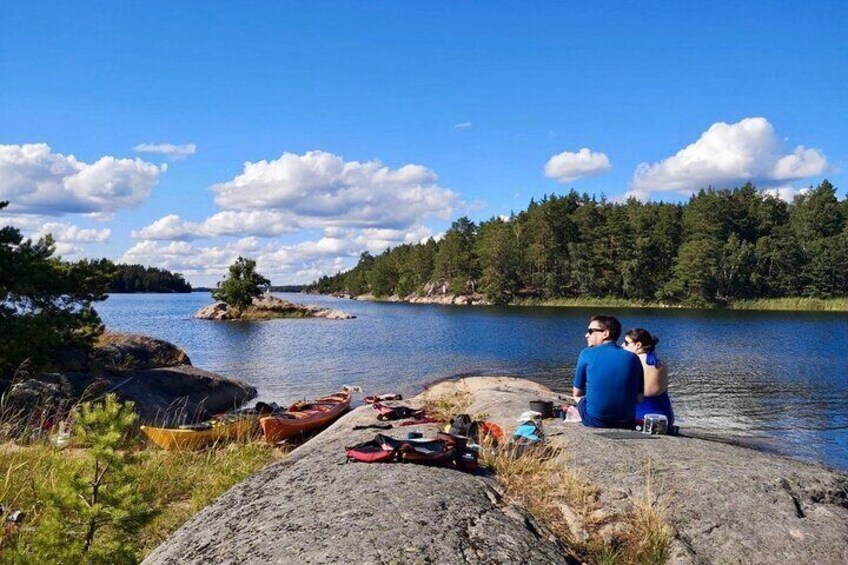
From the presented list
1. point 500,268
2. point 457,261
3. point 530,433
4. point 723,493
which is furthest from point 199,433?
point 457,261

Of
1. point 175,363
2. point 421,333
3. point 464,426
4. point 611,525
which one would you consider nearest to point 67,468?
point 611,525

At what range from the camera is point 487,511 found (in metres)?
4.74

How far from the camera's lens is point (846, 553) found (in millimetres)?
5074

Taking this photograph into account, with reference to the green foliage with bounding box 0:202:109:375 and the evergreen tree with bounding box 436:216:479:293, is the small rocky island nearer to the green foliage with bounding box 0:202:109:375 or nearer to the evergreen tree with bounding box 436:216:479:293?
the evergreen tree with bounding box 436:216:479:293

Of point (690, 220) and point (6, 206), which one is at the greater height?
→ point (690, 220)

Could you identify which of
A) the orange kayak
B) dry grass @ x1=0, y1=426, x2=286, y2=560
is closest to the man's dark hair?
dry grass @ x1=0, y1=426, x2=286, y2=560

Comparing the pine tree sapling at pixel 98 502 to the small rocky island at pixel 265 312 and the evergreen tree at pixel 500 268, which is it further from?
the evergreen tree at pixel 500 268

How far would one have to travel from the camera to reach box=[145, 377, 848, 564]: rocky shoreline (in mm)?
3939

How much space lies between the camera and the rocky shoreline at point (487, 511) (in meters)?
3.94

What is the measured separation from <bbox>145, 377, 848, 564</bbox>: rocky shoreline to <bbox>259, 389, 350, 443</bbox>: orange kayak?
7.04m

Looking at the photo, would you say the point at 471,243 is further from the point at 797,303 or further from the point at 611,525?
the point at 611,525

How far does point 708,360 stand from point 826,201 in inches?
3482

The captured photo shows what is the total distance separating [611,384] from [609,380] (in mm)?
63

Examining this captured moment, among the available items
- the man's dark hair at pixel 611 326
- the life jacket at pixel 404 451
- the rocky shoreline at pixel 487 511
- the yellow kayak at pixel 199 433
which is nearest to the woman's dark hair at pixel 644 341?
the man's dark hair at pixel 611 326
